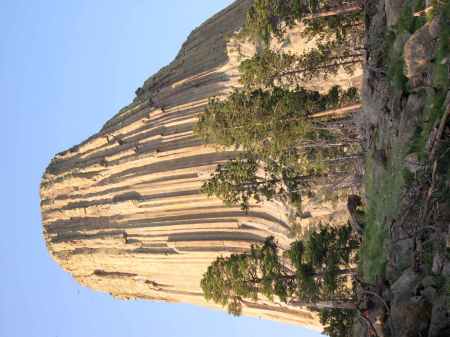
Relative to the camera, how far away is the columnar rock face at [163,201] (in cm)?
4206

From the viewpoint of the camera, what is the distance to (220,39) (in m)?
47.2

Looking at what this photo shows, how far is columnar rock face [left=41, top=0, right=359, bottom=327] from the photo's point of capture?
4206cm

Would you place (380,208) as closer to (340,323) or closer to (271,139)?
(340,323)

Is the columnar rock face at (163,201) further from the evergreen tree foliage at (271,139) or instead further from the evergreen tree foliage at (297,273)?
the evergreen tree foliage at (297,273)

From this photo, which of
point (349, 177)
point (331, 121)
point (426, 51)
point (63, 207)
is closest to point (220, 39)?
point (331, 121)

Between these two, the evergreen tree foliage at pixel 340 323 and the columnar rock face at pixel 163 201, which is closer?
the evergreen tree foliage at pixel 340 323

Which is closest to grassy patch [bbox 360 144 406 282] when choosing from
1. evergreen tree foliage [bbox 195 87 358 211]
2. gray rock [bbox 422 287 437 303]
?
gray rock [bbox 422 287 437 303]

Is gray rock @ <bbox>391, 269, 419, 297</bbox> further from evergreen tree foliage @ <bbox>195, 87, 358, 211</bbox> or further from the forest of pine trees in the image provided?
evergreen tree foliage @ <bbox>195, 87, 358, 211</bbox>

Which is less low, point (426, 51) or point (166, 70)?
point (166, 70)

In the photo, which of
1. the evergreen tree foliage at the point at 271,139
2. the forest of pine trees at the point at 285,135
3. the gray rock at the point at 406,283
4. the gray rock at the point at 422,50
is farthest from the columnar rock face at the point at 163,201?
the gray rock at the point at 406,283

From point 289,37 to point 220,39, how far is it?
1306cm

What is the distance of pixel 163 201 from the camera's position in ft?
159

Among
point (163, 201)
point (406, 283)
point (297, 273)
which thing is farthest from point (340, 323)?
point (163, 201)

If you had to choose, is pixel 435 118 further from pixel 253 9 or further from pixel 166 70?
pixel 166 70
